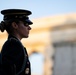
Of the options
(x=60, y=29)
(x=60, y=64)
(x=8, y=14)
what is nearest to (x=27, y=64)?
(x=8, y=14)

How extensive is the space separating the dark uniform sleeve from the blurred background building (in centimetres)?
1603

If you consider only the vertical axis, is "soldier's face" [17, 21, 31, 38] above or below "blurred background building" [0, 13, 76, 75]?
above

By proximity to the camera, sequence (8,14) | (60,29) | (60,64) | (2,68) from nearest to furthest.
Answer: (2,68) → (8,14) → (60,64) → (60,29)

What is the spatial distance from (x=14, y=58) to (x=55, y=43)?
1775cm

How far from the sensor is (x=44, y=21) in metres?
20.8

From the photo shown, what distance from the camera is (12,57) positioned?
1.98 m

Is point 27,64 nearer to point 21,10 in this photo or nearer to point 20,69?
point 20,69

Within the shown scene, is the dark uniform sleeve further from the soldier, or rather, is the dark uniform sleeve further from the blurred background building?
the blurred background building

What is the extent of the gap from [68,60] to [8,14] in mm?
16987

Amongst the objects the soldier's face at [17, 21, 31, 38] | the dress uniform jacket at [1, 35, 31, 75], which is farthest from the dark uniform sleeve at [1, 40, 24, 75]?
the soldier's face at [17, 21, 31, 38]

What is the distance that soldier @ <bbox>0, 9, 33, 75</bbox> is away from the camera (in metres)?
1.97

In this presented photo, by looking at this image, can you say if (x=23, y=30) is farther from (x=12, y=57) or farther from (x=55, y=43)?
(x=55, y=43)

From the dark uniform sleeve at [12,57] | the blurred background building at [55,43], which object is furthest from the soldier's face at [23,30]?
the blurred background building at [55,43]

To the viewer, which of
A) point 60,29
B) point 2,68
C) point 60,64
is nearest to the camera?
point 2,68
